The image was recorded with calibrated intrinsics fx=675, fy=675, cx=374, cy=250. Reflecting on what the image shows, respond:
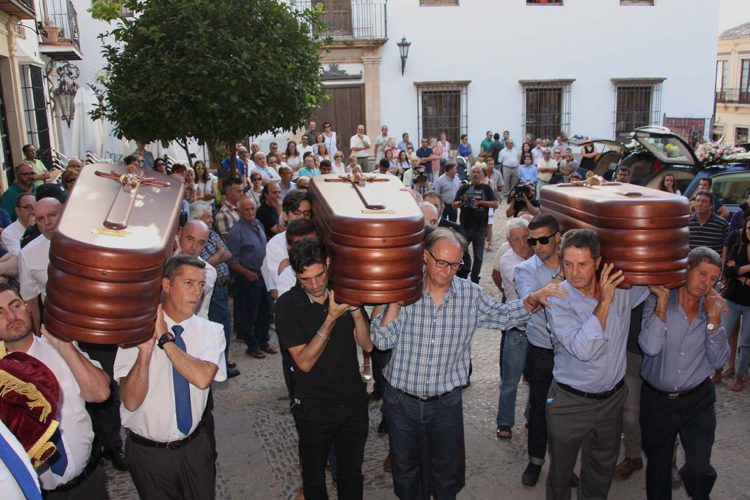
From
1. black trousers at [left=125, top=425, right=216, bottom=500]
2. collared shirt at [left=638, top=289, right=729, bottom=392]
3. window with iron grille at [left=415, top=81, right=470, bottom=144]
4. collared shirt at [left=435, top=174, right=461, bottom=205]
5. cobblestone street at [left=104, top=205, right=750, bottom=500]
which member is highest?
window with iron grille at [left=415, top=81, right=470, bottom=144]

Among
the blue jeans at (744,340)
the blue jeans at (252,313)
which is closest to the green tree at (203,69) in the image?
the blue jeans at (252,313)

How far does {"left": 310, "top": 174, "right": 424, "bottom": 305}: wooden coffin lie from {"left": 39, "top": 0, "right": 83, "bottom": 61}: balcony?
51.0 feet

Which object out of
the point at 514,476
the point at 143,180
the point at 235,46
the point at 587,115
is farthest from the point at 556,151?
the point at 143,180

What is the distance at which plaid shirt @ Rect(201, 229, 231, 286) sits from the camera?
21.3 feet

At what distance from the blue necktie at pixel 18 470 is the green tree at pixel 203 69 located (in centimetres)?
500

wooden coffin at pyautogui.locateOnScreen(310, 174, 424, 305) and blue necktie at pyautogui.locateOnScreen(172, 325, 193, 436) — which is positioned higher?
wooden coffin at pyautogui.locateOnScreen(310, 174, 424, 305)

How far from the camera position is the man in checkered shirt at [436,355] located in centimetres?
369

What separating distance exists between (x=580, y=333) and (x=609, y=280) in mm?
391

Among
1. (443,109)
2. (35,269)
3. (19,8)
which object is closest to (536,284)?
(35,269)

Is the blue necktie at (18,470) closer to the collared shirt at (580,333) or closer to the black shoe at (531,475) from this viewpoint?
the collared shirt at (580,333)

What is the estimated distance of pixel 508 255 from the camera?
5.45 m

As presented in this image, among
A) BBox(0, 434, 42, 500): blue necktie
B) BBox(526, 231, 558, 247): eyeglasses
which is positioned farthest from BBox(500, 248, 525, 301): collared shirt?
BBox(0, 434, 42, 500): blue necktie

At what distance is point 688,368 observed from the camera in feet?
13.1

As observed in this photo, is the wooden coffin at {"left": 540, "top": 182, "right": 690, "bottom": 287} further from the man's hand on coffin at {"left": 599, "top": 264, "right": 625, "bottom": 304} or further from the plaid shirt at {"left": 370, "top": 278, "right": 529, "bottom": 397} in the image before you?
the plaid shirt at {"left": 370, "top": 278, "right": 529, "bottom": 397}
